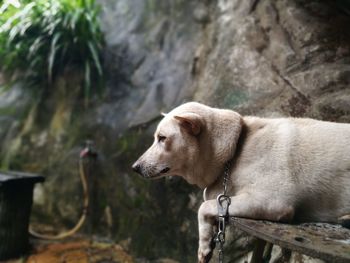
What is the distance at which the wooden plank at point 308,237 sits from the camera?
1118mm

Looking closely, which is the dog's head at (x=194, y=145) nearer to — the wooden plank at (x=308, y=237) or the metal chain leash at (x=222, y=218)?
the metal chain leash at (x=222, y=218)

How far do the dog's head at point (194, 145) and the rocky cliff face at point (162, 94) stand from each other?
3.44ft

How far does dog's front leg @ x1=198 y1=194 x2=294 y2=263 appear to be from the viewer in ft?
5.14

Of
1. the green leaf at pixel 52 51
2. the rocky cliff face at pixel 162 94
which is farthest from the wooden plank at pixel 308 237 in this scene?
the green leaf at pixel 52 51

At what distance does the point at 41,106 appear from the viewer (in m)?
4.66

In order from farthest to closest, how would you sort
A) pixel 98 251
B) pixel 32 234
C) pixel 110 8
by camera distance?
pixel 110 8, pixel 32 234, pixel 98 251

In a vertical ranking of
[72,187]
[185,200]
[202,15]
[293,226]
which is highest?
[202,15]

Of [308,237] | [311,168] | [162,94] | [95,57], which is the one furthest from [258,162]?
[95,57]

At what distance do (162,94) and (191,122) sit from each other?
2.06 m

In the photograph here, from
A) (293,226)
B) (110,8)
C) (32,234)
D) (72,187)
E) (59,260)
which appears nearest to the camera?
(293,226)

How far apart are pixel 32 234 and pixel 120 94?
76.0 inches

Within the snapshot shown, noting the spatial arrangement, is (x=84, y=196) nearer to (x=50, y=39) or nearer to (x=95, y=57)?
(x=95, y=57)

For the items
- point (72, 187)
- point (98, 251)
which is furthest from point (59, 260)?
point (72, 187)

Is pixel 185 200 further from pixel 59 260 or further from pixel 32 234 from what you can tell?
pixel 32 234
